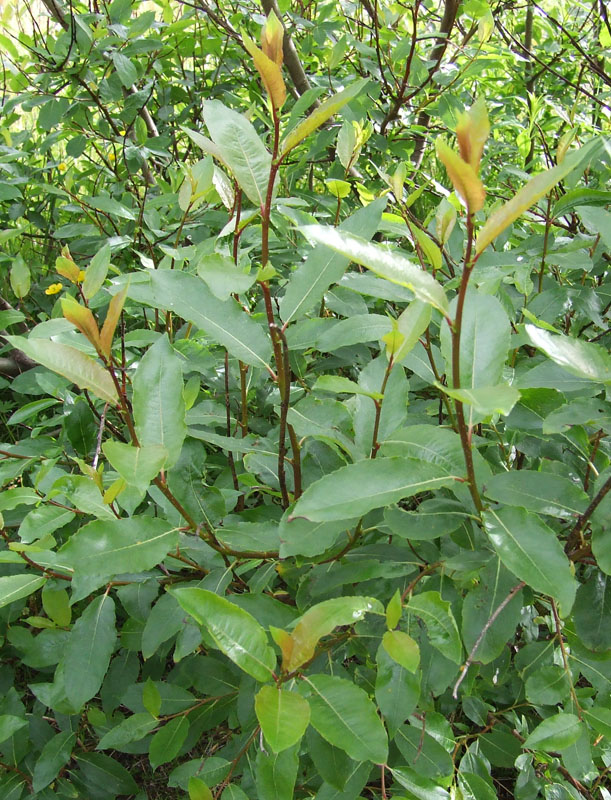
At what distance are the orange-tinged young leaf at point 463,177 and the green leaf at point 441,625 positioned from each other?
487 mm

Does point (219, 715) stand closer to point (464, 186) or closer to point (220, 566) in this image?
point (220, 566)

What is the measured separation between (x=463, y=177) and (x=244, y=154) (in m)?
0.37

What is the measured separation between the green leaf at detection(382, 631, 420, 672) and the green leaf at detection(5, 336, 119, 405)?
46cm

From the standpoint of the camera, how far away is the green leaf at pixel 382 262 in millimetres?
662

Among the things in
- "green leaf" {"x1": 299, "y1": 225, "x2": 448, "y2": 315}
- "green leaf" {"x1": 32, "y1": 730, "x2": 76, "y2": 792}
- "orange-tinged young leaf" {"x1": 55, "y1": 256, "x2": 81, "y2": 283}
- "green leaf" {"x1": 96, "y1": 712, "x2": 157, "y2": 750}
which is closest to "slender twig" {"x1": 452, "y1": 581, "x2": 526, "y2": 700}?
"green leaf" {"x1": 299, "y1": 225, "x2": 448, "y2": 315}

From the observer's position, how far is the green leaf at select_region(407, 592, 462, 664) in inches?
32.7

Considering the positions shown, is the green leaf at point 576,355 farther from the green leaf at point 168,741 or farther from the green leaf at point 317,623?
the green leaf at point 168,741

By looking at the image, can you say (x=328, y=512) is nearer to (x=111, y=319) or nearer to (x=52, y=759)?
(x=111, y=319)

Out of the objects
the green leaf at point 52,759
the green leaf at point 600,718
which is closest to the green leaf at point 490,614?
the green leaf at point 600,718

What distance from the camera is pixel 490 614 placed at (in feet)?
2.97

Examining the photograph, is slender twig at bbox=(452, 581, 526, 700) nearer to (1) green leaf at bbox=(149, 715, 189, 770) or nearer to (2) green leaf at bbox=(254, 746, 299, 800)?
(2) green leaf at bbox=(254, 746, 299, 800)

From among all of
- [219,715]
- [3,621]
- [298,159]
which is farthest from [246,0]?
[219,715]

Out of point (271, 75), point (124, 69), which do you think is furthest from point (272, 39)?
point (124, 69)

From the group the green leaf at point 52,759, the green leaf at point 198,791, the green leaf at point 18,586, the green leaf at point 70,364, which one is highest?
the green leaf at point 70,364
